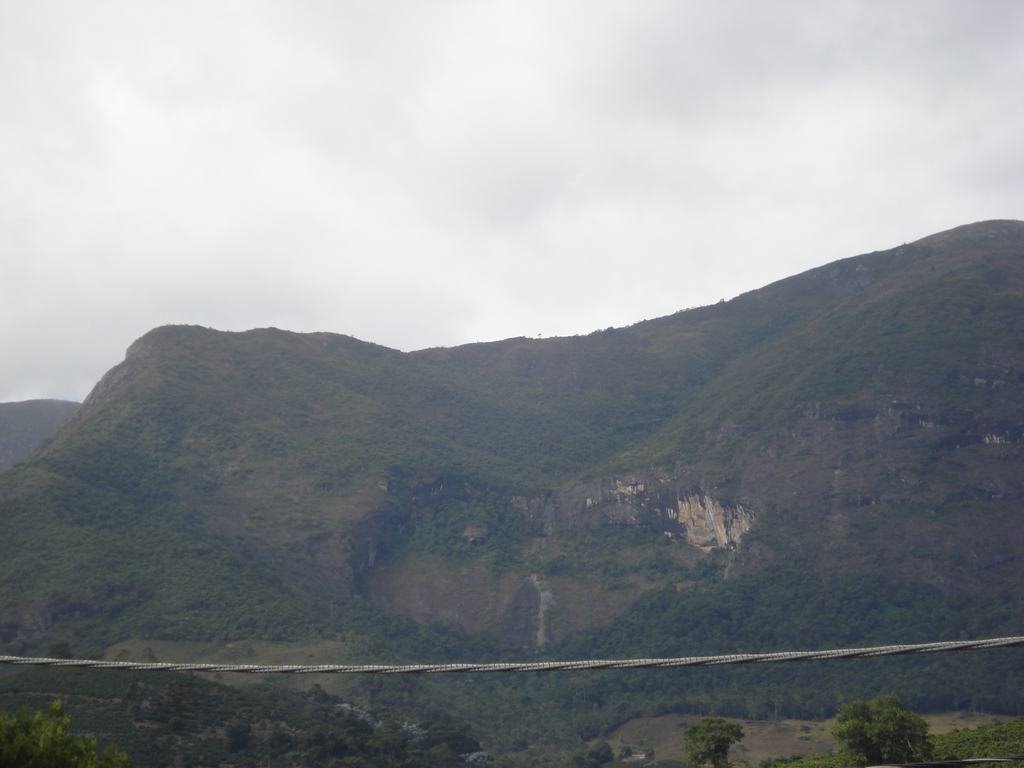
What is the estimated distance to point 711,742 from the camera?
42.9 m

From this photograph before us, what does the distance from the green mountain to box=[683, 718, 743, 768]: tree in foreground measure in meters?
31.3

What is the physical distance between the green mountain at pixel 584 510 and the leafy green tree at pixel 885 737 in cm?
3521

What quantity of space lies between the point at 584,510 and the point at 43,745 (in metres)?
105

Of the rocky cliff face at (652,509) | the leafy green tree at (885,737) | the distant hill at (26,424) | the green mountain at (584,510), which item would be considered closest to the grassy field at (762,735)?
the green mountain at (584,510)

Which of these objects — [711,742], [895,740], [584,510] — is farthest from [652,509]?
[895,740]

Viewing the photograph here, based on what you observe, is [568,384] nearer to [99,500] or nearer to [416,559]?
[416,559]

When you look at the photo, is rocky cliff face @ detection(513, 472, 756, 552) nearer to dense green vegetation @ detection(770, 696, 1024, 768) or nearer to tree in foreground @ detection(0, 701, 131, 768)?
dense green vegetation @ detection(770, 696, 1024, 768)

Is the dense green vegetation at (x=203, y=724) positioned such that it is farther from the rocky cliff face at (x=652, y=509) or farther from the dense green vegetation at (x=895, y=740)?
the rocky cliff face at (x=652, y=509)

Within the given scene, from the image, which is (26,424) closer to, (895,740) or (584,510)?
(584,510)

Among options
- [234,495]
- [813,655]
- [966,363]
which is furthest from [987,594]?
[813,655]

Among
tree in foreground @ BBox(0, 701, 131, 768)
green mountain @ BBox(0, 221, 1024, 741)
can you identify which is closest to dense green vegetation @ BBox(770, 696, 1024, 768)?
tree in foreground @ BBox(0, 701, 131, 768)

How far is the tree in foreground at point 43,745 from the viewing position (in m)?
13.9

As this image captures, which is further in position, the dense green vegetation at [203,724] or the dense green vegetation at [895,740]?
the dense green vegetation at [203,724]

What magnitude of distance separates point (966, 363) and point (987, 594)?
97.1ft
